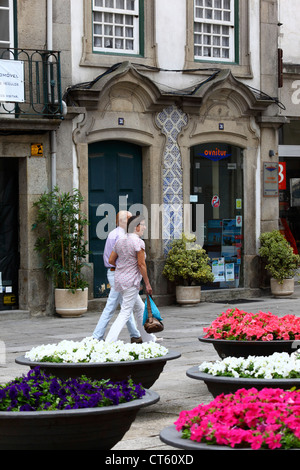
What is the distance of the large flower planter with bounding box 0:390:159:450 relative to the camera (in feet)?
18.9

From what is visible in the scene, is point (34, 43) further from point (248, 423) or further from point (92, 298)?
point (248, 423)

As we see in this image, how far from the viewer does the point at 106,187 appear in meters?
18.2

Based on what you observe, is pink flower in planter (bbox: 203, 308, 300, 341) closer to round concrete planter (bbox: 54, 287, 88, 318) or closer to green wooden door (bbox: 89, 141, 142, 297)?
round concrete planter (bbox: 54, 287, 88, 318)

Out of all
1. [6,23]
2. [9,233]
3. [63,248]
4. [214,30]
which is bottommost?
[63,248]

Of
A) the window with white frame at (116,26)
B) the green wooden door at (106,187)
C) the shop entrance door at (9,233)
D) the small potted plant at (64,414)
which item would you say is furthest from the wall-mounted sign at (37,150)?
the small potted plant at (64,414)

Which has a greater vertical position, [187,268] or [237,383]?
[187,268]

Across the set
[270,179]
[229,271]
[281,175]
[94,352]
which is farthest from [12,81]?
[94,352]

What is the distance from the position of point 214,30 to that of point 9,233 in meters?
5.93

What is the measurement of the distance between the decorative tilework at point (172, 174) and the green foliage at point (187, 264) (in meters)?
0.30

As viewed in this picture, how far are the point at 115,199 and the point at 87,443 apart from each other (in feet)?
41.1

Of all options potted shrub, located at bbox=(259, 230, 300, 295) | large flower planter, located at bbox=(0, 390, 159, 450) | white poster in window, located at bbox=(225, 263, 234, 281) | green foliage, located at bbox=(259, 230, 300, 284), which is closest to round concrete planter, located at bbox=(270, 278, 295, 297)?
potted shrub, located at bbox=(259, 230, 300, 295)

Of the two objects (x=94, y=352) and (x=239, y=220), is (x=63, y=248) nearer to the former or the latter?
(x=239, y=220)

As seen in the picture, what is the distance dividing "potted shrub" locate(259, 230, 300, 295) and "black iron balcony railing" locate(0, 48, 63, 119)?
17.0 ft

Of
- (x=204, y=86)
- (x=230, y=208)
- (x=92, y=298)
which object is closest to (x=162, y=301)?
(x=92, y=298)
